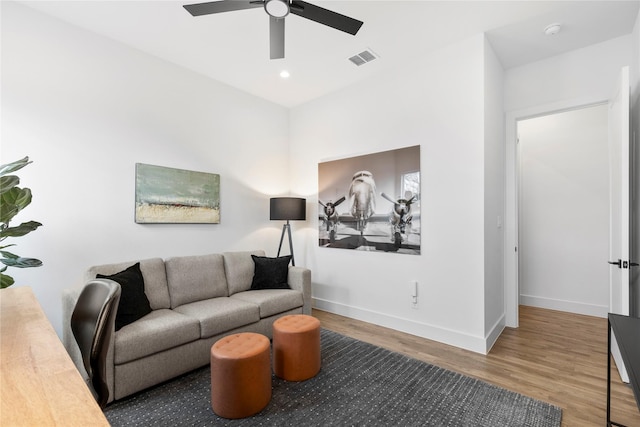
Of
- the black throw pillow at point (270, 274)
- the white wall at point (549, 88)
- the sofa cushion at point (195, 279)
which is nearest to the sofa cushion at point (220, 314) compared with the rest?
the sofa cushion at point (195, 279)

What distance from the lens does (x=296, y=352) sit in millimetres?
2303

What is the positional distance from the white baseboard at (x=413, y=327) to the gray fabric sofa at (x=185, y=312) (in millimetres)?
691

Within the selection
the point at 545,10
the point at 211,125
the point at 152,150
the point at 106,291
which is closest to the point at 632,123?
the point at 545,10

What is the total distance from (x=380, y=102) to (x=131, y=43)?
8.93 feet

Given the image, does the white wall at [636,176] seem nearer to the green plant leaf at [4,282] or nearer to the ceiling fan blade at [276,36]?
the ceiling fan blade at [276,36]

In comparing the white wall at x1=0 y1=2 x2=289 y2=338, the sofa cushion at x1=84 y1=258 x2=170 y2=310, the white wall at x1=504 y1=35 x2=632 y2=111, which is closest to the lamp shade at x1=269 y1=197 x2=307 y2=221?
the white wall at x1=0 y1=2 x2=289 y2=338

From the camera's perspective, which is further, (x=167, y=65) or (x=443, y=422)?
(x=167, y=65)

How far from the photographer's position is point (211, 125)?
148 inches

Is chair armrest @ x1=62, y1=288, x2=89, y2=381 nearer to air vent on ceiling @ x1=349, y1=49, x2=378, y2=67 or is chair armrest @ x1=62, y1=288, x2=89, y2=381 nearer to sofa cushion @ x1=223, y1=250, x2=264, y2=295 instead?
sofa cushion @ x1=223, y1=250, x2=264, y2=295

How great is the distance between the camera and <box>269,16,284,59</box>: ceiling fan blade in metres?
2.19

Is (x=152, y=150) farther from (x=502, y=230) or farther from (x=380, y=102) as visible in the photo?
(x=502, y=230)

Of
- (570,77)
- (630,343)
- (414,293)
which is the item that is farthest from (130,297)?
(570,77)

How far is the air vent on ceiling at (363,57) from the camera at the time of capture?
10.4 ft

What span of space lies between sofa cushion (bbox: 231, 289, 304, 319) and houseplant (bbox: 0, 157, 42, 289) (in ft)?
5.55
